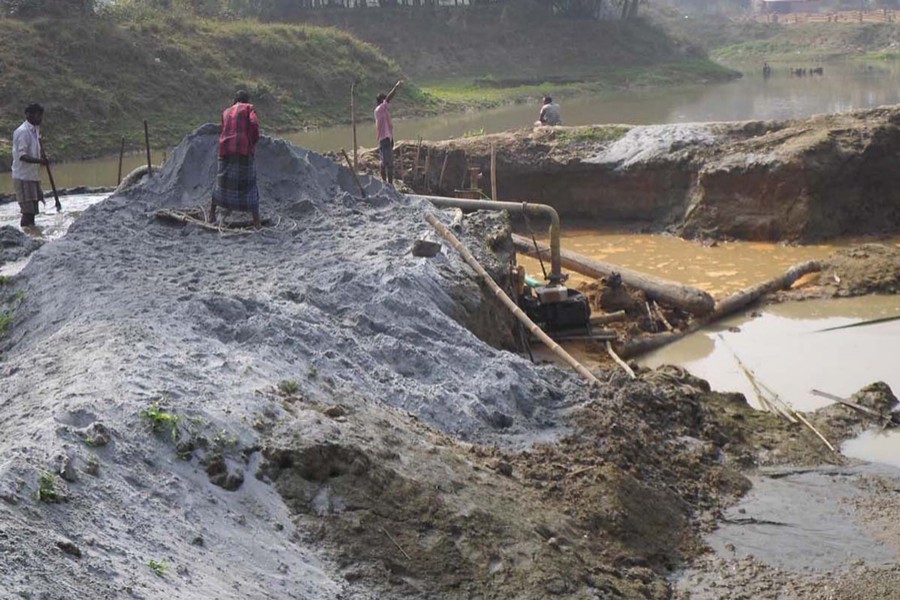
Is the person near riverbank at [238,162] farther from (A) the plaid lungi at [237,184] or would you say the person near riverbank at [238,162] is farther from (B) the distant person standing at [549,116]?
(B) the distant person standing at [549,116]

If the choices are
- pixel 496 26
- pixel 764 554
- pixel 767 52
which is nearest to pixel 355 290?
pixel 764 554

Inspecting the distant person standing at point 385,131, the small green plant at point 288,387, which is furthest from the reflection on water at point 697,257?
the small green plant at point 288,387

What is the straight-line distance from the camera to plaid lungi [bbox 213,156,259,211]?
9797 mm

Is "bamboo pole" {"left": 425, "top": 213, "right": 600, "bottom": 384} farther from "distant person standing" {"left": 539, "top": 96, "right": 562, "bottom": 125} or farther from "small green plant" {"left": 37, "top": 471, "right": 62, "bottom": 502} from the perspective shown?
"distant person standing" {"left": 539, "top": 96, "right": 562, "bottom": 125}

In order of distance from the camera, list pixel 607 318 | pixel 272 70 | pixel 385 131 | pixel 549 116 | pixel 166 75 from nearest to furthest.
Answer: pixel 607 318 → pixel 385 131 → pixel 549 116 → pixel 166 75 → pixel 272 70

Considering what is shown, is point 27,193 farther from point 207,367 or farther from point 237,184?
point 207,367

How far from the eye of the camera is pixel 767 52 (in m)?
64.0

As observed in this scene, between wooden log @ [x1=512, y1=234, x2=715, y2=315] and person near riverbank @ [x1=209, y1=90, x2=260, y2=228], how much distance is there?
337 centimetres

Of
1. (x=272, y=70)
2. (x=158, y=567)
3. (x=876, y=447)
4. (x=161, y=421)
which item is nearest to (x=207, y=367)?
(x=161, y=421)

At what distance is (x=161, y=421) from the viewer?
5250 mm

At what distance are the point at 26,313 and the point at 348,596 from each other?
14.2 ft

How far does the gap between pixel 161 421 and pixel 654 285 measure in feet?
24.0

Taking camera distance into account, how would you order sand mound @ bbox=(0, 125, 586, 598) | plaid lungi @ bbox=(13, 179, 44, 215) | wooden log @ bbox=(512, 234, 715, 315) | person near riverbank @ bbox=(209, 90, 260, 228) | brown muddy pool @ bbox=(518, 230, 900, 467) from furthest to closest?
plaid lungi @ bbox=(13, 179, 44, 215) < wooden log @ bbox=(512, 234, 715, 315) < person near riverbank @ bbox=(209, 90, 260, 228) < brown muddy pool @ bbox=(518, 230, 900, 467) < sand mound @ bbox=(0, 125, 586, 598)

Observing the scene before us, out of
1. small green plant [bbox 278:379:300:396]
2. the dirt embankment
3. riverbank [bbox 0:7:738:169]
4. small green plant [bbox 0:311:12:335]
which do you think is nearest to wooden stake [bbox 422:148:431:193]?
the dirt embankment
